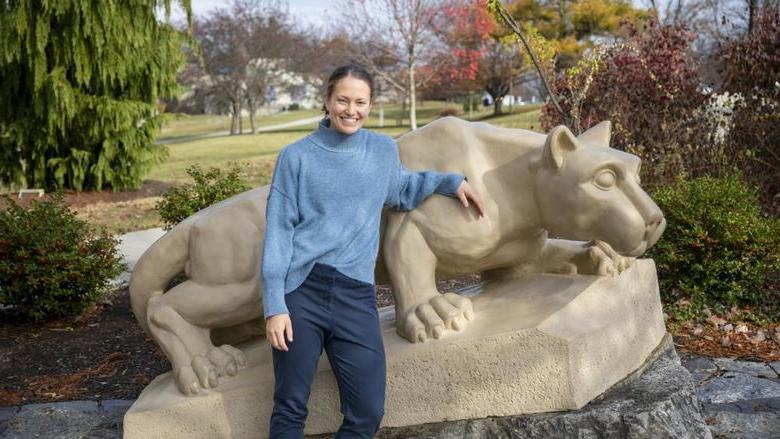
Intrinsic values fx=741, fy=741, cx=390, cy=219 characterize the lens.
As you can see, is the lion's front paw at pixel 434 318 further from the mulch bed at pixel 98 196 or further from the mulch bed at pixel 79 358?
the mulch bed at pixel 98 196

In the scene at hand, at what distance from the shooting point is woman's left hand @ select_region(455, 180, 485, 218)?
304cm

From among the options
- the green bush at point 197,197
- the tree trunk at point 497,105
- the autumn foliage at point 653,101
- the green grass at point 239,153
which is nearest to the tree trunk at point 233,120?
the green grass at point 239,153

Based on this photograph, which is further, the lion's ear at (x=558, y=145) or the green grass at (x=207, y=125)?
the green grass at (x=207, y=125)

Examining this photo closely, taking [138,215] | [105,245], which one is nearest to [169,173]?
[138,215]

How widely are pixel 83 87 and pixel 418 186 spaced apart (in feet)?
39.1

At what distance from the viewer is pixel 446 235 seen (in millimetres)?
3117

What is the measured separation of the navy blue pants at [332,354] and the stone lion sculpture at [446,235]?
376 mm


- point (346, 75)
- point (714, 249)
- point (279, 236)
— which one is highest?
point (346, 75)

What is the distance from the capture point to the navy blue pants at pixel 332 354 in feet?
8.80

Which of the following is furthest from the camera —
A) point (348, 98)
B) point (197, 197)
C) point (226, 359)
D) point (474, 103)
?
point (474, 103)

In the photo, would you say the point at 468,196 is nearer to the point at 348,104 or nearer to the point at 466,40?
the point at 348,104

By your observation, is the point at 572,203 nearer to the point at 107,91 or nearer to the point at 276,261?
the point at 276,261

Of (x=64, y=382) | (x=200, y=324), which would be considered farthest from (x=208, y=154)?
(x=200, y=324)

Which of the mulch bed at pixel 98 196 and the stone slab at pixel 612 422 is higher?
the stone slab at pixel 612 422
